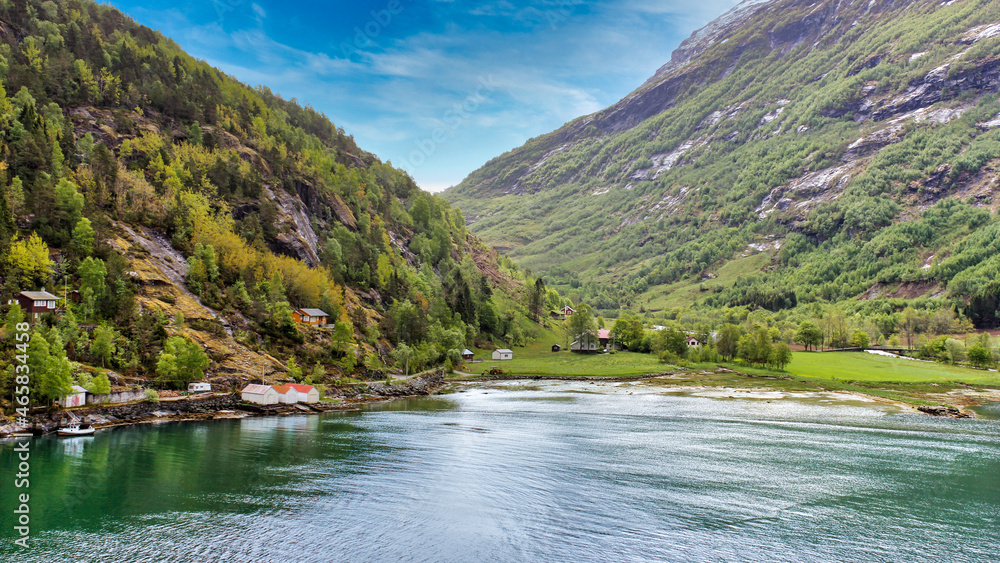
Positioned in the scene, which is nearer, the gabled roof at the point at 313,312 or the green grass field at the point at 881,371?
the green grass field at the point at 881,371

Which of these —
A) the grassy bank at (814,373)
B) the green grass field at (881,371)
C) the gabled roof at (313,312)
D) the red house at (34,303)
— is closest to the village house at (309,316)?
the gabled roof at (313,312)

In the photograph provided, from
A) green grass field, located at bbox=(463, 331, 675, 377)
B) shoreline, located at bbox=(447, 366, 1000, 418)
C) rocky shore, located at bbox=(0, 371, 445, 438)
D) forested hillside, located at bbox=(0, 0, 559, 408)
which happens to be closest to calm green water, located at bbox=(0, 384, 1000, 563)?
rocky shore, located at bbox=(0, 371, 445, 438)

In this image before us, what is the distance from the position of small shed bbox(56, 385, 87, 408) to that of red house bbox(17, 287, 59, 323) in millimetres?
12951

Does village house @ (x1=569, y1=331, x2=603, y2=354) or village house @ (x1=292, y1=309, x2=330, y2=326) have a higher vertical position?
village house @ (x1=292, y1=309, x2=330, y2=326)

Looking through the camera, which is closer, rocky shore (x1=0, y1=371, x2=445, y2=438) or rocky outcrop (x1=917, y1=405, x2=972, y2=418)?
rocky shore (x1=0, y1=371, x2=445, y2=438)

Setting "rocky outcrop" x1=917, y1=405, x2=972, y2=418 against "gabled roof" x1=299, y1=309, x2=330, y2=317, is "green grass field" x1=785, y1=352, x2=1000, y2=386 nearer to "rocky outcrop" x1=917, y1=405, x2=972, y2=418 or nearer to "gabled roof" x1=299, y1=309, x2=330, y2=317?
"rocky outcrop" x1=917, y1=405, x2=972, y2=418

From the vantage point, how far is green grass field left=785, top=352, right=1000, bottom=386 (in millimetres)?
109750

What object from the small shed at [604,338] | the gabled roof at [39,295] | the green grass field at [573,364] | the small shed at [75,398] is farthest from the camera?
the small shed at [604,338]

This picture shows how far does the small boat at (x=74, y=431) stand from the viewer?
58.2 m

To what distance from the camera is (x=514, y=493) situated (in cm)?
4212

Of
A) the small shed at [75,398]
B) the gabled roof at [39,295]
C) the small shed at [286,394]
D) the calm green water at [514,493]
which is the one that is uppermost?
the gabled roof at [39,295]

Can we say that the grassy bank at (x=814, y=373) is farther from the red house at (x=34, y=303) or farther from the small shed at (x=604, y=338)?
the red house at (x=34, y=303)

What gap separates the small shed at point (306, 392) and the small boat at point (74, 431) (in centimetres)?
2879

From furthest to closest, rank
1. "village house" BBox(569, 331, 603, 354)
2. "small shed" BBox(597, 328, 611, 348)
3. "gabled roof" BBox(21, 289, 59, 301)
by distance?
"small shed" BBox(597, 328, 611, 348) → "village house" BBox(569, 331, 603, 354) → "gabled roof" BBox(21, 289, 59, 301)
